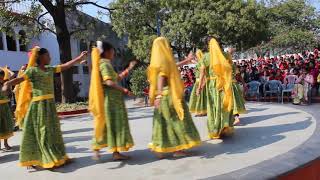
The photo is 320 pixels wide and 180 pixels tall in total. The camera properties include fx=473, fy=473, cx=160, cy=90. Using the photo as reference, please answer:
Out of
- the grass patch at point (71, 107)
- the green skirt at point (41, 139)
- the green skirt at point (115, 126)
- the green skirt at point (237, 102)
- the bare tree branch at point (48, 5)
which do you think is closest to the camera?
the green skirt at point (41, 139)

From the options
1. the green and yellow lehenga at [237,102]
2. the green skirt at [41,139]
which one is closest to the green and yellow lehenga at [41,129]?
the green skirt at [41,139]

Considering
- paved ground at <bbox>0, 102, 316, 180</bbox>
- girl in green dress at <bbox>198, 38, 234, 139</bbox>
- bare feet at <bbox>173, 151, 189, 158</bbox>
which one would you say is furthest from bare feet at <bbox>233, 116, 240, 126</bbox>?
bare feet at <bbox>173, 151, 189, 158</bbox>

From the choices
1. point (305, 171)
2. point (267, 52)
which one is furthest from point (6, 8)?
point (267, 52)

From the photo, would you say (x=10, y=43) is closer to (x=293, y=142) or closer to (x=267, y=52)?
(x=267, y=52)

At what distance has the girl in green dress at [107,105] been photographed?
582 cm

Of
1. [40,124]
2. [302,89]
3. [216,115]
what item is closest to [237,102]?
[216,115]

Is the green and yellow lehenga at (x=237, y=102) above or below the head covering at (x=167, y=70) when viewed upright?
below

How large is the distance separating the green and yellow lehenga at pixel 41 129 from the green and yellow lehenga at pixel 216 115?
229 centimetres

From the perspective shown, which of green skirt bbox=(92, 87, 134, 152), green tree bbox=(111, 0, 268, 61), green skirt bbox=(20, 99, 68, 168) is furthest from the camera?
green tree bbox=(111, 0, 268, 61)

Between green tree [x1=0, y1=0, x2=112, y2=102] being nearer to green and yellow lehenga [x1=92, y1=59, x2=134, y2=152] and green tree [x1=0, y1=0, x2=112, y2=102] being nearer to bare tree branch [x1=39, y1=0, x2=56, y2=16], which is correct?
bare tree branch [x1=39, y1=0, x2=56, y2=16]

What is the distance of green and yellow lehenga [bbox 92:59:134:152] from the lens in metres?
5.84

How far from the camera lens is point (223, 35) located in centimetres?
3148

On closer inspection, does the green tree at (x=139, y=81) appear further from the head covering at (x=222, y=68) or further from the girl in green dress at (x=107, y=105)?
the girl in green dress at (x=107, y=105)

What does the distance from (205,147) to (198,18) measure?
84.0 ft
